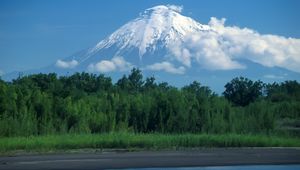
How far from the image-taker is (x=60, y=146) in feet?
79.0

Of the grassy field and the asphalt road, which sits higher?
the grassy field

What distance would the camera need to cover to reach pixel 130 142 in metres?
25.2

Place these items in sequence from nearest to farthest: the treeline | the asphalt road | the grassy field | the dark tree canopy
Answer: the asphalt road
the grassy field
the treeline
the dark tree canopy

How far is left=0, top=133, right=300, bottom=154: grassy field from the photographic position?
23.7 metres

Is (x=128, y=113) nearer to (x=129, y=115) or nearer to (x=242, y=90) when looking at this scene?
(x=129, y=115)

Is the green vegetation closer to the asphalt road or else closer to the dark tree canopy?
the asphalt road

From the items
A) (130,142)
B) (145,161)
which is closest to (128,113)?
(130,142)

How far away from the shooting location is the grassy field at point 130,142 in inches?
933

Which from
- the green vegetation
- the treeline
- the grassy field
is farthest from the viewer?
the treeline

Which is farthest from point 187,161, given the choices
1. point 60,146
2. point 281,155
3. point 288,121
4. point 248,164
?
point 288,121

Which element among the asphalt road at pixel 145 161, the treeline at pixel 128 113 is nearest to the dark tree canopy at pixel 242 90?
the treeline at pixel 128 113

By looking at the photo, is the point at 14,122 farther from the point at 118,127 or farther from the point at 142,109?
the point at 142,109

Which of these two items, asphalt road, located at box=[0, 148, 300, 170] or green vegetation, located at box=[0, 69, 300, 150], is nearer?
asphalt road, located at box=[0, 148, 300, 170]

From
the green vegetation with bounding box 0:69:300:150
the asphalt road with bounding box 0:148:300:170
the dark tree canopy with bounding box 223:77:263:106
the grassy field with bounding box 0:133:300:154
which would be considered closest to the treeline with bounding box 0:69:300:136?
the green vegetation with bounding box 0:69:300:150
